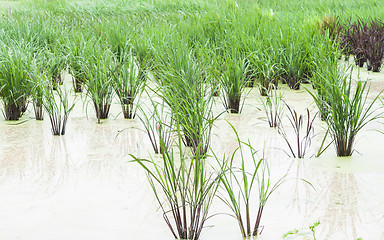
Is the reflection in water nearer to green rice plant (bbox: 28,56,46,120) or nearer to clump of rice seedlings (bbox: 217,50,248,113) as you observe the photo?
clump of rice seedlings (bbox: 217,50,248,113)

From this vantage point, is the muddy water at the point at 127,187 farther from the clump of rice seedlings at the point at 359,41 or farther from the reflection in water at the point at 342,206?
the clump of rice seedlings at the point at 359,41

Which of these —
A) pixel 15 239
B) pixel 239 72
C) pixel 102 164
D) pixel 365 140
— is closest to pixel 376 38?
pixel 239 72

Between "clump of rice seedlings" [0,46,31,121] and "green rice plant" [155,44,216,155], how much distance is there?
0.94 m

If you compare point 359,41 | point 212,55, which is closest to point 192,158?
point 212,55

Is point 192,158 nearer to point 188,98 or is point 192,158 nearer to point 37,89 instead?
point 188,98

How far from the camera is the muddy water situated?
207 centimetres

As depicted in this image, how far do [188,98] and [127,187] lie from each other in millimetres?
794

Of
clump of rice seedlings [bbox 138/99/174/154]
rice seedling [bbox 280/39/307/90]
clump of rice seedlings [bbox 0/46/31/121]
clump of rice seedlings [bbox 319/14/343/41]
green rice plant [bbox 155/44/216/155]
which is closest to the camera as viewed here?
clump of rice seedlings [bbox 138/99/174/154]

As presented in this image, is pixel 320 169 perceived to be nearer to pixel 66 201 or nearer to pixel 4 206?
pixel 66 201

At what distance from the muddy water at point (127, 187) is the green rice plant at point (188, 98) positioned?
0.63 feet

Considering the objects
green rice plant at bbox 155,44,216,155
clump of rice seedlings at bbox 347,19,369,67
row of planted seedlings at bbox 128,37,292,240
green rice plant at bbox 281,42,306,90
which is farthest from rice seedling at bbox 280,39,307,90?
clump of rice seedlings at bbox 347,19,369,67

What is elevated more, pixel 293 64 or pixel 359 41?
pixel 359 41

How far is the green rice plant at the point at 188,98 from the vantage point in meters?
2.79

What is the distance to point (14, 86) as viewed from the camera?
3799 mm
